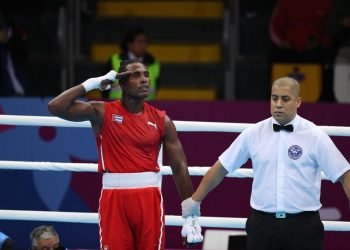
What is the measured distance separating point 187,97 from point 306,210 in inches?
242

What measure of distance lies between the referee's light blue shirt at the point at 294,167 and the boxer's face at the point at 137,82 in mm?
912

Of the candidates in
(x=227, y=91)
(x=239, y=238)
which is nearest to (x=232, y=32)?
(x=227, y=91)

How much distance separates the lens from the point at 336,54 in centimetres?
1196

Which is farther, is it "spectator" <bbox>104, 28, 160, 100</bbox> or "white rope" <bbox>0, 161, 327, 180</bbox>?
"spectator" <bbox>104, 28, 160, 100</bbox>

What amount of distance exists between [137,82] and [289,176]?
1257mm

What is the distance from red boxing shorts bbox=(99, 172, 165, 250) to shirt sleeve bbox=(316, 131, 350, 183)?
3.92ft

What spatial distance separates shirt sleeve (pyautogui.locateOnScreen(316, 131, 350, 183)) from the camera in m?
7.01

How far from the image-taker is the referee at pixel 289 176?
700 centimetres

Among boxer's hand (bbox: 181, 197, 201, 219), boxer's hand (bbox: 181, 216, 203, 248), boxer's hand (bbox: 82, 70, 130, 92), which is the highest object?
boxer's hand (bbox: 82, 70, 130, 92)

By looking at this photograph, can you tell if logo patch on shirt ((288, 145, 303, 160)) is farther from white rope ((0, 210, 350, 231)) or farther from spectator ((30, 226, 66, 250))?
spectator ((30, 226, 66, 250))

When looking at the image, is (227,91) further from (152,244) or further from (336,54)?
(152,244)

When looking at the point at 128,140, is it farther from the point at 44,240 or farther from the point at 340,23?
the point at 340,23

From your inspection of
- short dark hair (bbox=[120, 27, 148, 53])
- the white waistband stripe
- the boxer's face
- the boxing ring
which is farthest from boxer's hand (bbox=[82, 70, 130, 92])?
short dark hair (bbox=[120, 27, 148, 53])

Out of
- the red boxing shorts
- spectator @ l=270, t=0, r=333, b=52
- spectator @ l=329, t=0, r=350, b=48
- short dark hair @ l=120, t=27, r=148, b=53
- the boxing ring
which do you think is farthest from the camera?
spectator @ l=270, t=0, r=333, b=52
